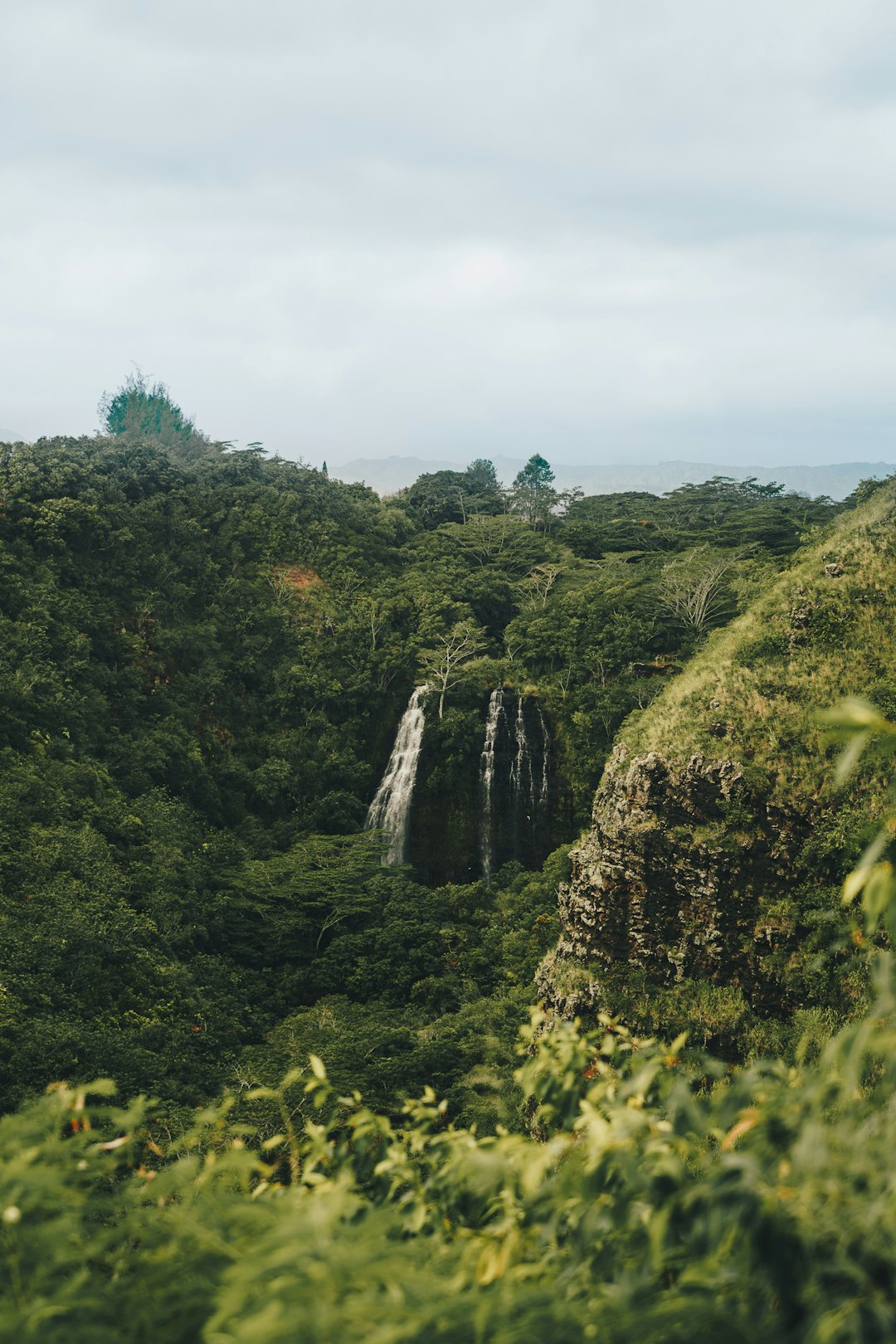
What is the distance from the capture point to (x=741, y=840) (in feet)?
38.9

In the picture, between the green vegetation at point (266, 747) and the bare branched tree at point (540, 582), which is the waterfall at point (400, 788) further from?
the bare branched tree at point (540, 582)

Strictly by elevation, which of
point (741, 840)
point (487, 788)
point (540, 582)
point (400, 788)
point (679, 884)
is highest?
point (540, 582)

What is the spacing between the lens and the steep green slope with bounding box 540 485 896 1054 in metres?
11.2

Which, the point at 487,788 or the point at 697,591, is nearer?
the point at 487,788

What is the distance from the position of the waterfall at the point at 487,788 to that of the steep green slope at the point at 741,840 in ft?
27.1

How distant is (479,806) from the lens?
23047 millimetres

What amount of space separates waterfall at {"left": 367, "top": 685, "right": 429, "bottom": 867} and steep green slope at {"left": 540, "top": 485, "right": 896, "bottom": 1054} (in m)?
9.20

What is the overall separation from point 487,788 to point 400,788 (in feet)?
8.77

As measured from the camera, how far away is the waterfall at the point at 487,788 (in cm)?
2280

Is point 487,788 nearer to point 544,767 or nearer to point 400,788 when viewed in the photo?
point 544,767

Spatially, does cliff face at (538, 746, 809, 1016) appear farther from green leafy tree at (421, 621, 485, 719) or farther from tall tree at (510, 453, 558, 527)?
tall tree at (510, 453, 558, 527)

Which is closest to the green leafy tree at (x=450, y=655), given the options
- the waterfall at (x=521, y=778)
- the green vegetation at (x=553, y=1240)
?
the waterfall at (x=521, y=778)

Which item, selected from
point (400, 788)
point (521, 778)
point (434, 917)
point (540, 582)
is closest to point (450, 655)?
point (400, 788)

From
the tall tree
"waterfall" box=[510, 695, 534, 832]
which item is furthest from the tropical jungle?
the tall tree
